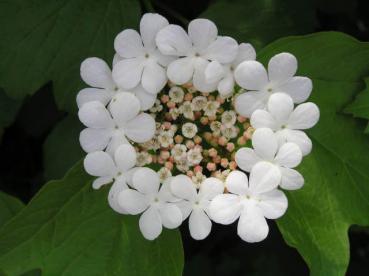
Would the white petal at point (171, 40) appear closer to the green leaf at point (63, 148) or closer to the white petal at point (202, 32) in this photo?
the white petal at point (202, 32)

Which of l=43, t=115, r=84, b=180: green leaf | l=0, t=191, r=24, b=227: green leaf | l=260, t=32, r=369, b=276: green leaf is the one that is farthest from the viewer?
l=43, t=115, r=84, b=180: green leaf

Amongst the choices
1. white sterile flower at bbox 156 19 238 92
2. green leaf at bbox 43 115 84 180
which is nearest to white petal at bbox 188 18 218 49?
white sterile flower at bbox 156 19 238 92

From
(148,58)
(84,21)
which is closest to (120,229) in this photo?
(148,58)

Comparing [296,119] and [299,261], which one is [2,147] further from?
[296,119]

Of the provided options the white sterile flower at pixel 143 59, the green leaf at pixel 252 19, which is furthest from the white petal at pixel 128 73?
the green leaf at pixel 252 19

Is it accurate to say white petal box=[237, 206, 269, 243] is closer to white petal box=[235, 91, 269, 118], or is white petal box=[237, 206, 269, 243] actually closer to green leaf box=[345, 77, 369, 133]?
white petal box=[235, 91, 269, 118]

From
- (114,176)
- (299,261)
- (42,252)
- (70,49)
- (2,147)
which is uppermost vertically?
(70,49)
